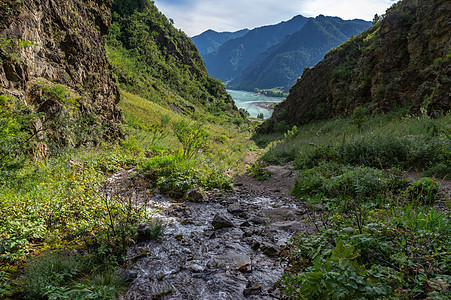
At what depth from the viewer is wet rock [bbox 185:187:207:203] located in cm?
584

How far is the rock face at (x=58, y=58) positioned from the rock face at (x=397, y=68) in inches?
634

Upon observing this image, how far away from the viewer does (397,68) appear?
62.5 ft

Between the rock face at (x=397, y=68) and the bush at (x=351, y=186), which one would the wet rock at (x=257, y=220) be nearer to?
the bush at (x=351, y=186)

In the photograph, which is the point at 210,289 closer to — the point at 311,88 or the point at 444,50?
the point at 444,50

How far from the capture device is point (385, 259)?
7.18 ft

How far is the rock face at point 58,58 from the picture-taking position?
6.15 meters

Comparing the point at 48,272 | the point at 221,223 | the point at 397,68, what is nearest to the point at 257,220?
the point at 221,223

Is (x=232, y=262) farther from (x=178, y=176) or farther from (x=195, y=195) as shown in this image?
(x=178, y=176)

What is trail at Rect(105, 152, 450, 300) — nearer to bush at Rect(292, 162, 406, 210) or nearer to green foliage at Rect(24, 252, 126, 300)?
green foliage at Rect(24, 252, 126, 300)

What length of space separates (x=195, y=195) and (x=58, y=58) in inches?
326

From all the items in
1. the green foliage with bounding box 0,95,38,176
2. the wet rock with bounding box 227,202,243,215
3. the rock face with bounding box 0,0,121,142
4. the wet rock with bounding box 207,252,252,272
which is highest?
the rock face with bounding box 0,0,121,142

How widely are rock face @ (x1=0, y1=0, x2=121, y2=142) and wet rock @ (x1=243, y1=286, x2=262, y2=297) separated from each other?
7.14m

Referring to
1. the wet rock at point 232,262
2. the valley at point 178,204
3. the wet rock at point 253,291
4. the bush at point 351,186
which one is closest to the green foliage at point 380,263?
the valley at point 178,204

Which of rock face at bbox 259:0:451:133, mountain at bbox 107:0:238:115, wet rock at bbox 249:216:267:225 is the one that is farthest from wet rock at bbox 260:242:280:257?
mountain at bbox 107:0:238:115
